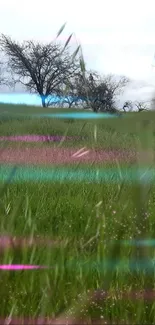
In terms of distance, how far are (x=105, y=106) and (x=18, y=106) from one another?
0.17 m

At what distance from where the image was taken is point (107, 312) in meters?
0.74

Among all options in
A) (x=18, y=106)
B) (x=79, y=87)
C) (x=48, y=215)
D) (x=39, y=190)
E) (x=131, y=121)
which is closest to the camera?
(x=131, y=121)

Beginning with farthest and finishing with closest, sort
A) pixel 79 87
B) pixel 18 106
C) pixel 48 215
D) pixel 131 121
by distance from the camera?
pixel 48 215
pixel 79 87
pixel 18 106
pixel 131 121

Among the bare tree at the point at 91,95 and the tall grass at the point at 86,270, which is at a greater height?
the bare tree at the point at 91,95

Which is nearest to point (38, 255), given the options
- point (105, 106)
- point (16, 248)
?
point (16, 248)

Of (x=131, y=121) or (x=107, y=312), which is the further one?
(x=107, y=312)

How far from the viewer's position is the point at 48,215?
4.10 feet

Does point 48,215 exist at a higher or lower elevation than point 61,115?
lower

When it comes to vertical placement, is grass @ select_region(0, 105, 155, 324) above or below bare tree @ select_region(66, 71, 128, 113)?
below

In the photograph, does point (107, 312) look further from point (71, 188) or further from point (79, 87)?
point (71, 188)

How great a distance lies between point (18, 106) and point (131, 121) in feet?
0.70

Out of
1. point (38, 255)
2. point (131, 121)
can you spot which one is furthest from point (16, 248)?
point (131, 121)

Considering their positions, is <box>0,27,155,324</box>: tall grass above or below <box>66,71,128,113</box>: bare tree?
below

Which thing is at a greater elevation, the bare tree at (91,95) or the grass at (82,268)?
the bare tree at (91,95)
